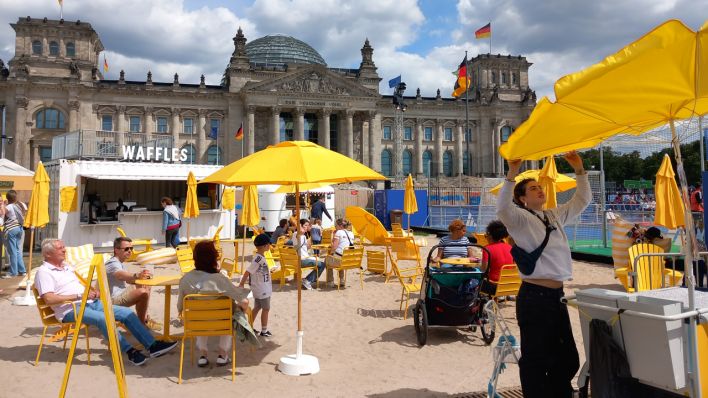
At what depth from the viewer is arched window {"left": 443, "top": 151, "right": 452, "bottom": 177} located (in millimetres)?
62500

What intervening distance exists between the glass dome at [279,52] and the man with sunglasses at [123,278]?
2166 inches

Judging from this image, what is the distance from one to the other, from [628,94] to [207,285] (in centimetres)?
441

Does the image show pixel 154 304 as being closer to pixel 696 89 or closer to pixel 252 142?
pixel 696 89

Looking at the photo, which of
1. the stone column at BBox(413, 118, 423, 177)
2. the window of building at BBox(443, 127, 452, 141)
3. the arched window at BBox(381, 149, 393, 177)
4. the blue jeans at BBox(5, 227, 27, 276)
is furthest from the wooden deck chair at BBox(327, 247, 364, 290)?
the window of building at BBox(443, 127, 452, 141)

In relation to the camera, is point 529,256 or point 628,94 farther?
point 529,256

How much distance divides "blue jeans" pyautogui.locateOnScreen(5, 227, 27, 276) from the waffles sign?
9.01 metres

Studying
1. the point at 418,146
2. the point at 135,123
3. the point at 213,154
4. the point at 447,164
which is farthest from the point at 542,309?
the point at 447,164

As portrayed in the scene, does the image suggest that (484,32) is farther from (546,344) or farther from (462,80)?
(546,344)

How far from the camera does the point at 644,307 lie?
2.59m

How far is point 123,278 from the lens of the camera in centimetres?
587

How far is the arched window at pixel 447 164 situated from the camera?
62500mm

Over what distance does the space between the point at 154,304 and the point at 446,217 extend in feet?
64.8

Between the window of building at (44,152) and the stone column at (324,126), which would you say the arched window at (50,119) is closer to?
the window of building at (44,152)

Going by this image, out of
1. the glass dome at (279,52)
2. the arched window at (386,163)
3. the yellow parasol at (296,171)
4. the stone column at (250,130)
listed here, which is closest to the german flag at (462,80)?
the arched window at (386,163)
